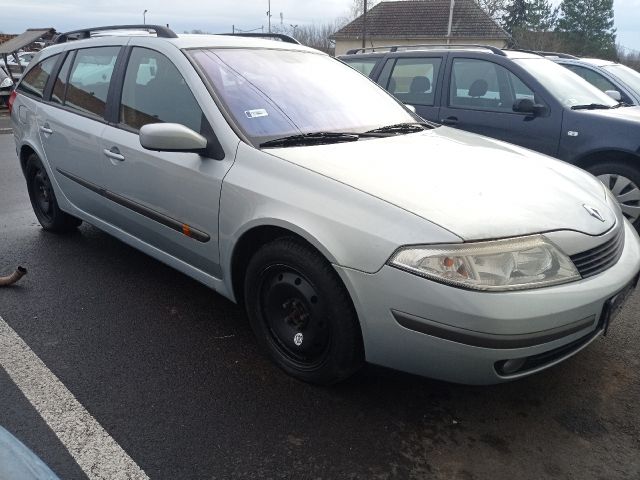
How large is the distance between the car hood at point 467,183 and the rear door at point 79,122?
1.66m

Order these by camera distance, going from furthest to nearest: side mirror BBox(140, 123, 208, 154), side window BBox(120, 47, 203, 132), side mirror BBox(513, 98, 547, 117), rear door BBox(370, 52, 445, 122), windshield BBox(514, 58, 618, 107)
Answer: rear door BBox(370, 52, 445, 122)
windshield BBox(514, 58, 618, 107)
side mirror BBox(513, 98, 547, 117)
side window BBox(120, 47, 203, 132)
side mirror BBox(140, 123, 208, 154)

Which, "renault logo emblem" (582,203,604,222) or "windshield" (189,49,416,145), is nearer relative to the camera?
"renault logo emblem" (582,203,604,222)

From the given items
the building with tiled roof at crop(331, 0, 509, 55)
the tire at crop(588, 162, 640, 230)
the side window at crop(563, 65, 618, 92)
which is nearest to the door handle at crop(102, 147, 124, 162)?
the tire at crop(588, 162, 640, 230)

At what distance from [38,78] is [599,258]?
172 inches

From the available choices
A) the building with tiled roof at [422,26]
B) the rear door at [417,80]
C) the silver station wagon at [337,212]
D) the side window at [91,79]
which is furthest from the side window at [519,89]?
the building with tiled roof at [422,26]

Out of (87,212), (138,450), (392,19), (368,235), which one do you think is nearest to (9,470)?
(138,450)

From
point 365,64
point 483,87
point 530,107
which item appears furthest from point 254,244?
point 365,64

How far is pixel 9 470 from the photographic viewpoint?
4.06 feet

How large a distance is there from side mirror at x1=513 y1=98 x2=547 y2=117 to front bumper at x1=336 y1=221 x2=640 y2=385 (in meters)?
3.16

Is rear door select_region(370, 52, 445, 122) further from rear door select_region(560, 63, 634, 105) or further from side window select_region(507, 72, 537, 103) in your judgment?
rear door select_region(560, 63, 634, 105)

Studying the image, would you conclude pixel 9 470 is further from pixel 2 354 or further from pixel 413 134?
pixel 413 134

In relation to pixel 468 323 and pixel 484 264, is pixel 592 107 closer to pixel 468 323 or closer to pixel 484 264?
pixel 484 264

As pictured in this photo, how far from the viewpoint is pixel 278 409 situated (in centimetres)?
251

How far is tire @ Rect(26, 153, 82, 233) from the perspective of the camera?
4.61m
